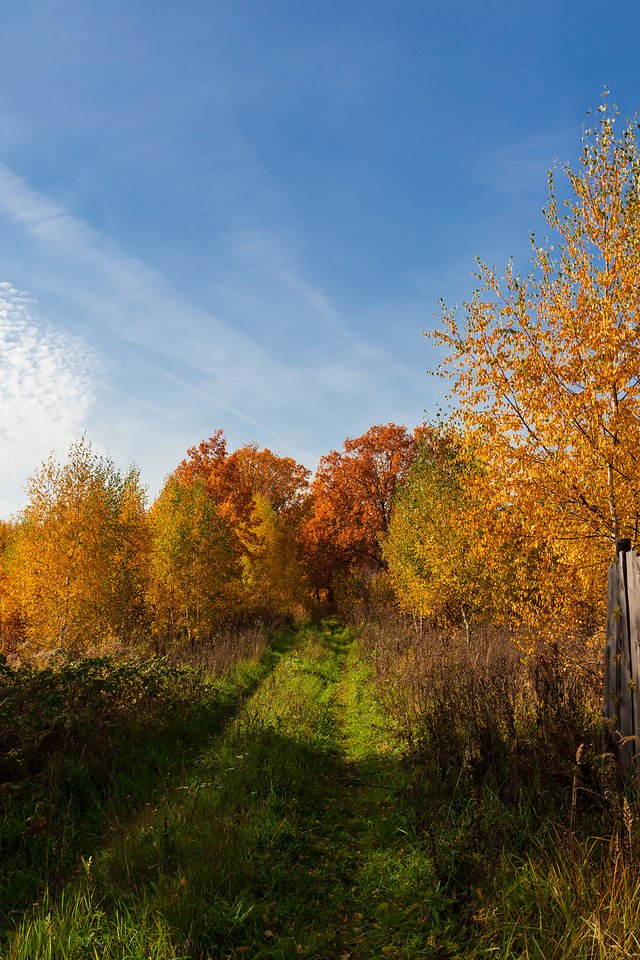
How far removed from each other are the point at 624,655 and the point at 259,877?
3.82 meters

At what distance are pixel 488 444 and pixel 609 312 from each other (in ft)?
8.05

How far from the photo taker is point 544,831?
180 inches

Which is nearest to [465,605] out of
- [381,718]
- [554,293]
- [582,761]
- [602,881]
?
[381,718]

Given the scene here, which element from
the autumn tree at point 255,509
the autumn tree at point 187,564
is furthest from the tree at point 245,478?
the autumn tree at point 187,564

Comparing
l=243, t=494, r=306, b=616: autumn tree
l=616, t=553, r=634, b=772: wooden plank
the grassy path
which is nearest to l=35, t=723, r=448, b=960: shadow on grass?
the grassy path

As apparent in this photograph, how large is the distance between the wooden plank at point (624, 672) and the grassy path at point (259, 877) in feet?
6.77

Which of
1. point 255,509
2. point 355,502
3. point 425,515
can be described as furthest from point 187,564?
point 355,502

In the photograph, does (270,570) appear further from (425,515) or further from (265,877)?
(265,877)

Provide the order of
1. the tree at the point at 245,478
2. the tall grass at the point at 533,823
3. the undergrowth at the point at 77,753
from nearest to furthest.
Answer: the tall grass at the point at 533,823
the undergrowth at the point at 77,753
the tree at the point at 245,478

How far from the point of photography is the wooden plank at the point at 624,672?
490 cm

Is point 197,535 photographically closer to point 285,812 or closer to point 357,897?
point 285,812

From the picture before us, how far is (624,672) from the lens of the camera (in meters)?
5.09

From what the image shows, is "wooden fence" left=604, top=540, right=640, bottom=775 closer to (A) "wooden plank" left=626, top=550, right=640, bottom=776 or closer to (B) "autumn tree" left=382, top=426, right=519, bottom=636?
(A) "wooden plank" left=626, top=550, right=640, bottom=776

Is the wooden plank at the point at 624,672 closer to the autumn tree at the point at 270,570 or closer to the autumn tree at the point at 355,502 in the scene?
the autumn tree at the point at 270,570
